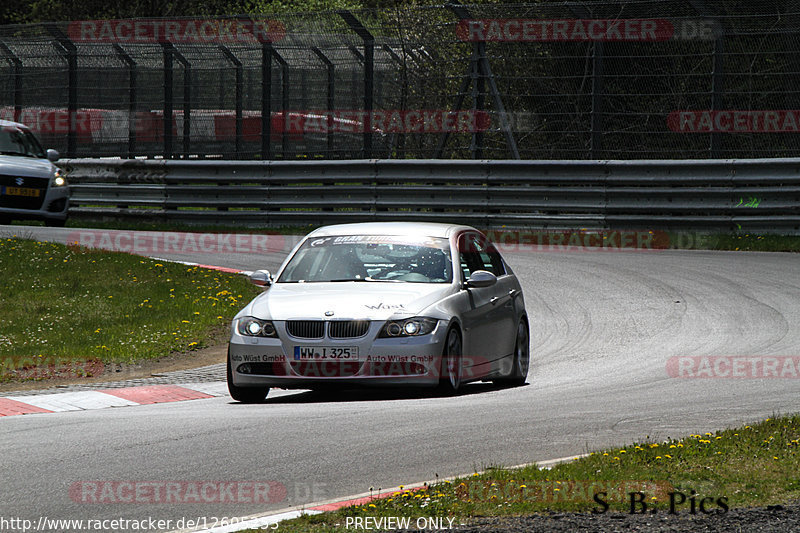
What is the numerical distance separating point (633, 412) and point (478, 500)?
3184 mm

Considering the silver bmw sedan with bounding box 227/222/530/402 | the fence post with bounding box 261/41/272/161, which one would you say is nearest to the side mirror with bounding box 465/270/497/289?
the silver bmw sedan with bounding box 227/222/530/402

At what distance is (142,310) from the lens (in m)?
14.6

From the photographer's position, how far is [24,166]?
22.9 metres

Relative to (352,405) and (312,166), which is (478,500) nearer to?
(352,405)

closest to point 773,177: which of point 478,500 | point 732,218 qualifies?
point 732,218

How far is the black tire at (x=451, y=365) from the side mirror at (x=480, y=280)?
586 millimetres

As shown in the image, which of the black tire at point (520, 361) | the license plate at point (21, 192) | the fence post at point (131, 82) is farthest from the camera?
the fence post at point (131, 82)

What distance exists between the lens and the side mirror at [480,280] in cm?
1026
